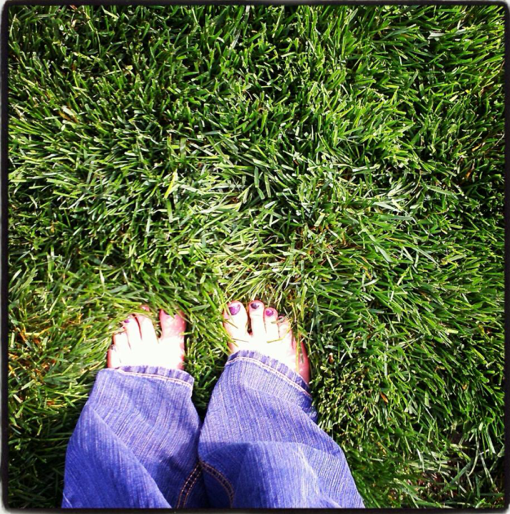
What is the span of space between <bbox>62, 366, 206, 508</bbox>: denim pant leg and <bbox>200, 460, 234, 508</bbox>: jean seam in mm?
58

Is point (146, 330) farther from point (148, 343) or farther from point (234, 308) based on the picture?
point (234, 308)

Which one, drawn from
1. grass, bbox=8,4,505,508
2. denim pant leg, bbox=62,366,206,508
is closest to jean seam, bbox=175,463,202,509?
denim pant leg, bbox=62,366,206,508

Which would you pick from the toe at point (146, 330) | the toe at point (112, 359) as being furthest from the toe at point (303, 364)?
the toe at point (112, 359)

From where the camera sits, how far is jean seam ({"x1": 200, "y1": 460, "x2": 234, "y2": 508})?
1.17 m

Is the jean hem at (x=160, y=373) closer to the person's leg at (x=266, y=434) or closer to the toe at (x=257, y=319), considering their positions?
the person's leg at (x=266, y=434)

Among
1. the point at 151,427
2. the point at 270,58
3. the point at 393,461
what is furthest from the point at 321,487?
the point at 270,58

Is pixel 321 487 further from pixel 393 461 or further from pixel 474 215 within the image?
pixel 474 215

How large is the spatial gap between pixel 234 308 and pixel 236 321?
0.15 ft

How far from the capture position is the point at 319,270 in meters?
1.27

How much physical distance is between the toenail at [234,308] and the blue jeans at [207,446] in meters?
0.12

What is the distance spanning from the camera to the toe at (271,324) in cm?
133

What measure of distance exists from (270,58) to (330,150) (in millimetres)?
299

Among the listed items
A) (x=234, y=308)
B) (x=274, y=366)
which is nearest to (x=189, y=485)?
(x=274, y=366)

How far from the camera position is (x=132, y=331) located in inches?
52.7
